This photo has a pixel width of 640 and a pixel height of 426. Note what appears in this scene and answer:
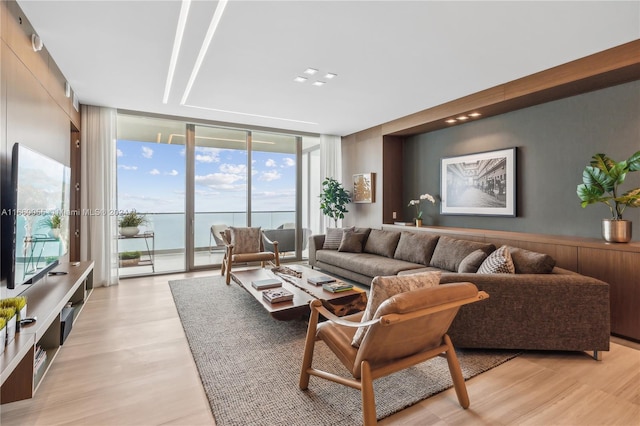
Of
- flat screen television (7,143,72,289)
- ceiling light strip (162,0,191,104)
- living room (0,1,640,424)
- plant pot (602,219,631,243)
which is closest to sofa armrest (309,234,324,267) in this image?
living room (0,1,640,424)

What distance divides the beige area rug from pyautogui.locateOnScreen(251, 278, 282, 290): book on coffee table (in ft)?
1.02

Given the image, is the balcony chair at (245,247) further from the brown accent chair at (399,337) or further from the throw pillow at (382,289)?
the throw pillow at (382,289)

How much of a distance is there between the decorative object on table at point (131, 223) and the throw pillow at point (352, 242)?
3291 mm

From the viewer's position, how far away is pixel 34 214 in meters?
2.38

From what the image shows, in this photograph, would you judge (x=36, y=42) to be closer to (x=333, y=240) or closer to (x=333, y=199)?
(x=333, y=240)

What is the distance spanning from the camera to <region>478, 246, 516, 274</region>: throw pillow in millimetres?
2742

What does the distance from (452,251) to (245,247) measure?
3.08 m

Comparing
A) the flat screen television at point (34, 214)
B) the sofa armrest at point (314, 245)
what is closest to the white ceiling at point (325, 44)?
the flat screen television at point (34, 214)

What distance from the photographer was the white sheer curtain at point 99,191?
4.48m

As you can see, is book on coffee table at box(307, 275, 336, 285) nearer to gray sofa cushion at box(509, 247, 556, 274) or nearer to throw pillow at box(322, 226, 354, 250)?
gray sofa cushion at box(509, 247, 556, 274)

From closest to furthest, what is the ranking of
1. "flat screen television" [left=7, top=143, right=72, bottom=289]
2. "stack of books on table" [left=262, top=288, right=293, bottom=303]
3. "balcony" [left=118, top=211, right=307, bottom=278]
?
"flat screen television" [left=7, top=143, right=72, bottom=289] → "stack of books on table" [left=262, top=288, right=293, bottom=303] → "balcony" [left=118, top=211, right=307, bottom=278]

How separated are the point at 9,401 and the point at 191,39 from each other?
2.73m

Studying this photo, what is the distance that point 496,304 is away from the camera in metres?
2.46

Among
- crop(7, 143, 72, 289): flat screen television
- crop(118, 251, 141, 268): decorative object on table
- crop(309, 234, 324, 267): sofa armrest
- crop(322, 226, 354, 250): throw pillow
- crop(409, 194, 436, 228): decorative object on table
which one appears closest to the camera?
crop(7, 143, 72, 289): flat screen television
